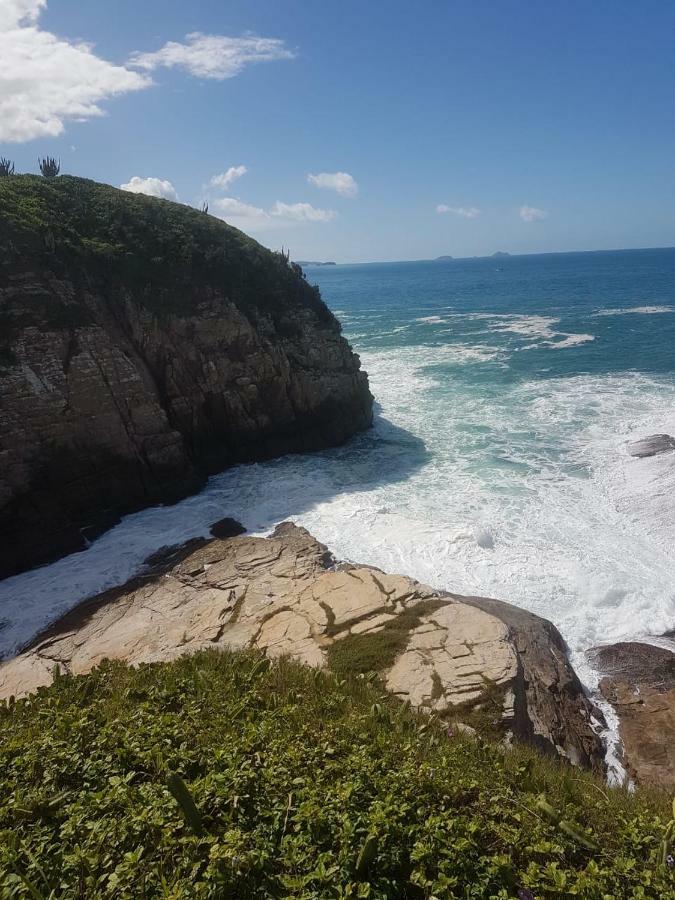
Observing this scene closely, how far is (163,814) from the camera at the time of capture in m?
4.89

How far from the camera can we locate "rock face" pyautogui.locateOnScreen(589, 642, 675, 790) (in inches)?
391

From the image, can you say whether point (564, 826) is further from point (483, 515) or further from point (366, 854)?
point (483, 515)

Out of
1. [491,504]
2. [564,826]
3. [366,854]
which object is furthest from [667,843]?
[491,504]

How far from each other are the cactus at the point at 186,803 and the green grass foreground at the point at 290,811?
0.04 feet

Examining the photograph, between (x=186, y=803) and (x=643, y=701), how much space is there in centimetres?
1057

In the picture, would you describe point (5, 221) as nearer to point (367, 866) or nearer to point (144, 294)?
point (144, 294)

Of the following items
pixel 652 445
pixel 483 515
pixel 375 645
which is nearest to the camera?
pixel 375 645

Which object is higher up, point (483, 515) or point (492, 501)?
point (492, 501)

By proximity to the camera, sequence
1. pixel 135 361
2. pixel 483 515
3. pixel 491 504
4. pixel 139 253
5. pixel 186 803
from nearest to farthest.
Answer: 1. pixel 186 803
2. pixel 483 515
3. pixel 491 504
4. pixel 135 361
5. pixel 139 253

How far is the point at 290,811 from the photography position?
4.98 metres

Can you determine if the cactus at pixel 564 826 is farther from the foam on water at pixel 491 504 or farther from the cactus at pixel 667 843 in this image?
the foam on water at pixel 491 504

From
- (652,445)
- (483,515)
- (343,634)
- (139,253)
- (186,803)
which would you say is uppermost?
→ (139,253)

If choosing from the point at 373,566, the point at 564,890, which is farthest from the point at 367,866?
the point at 373,566

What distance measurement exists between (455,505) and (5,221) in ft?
68.0
